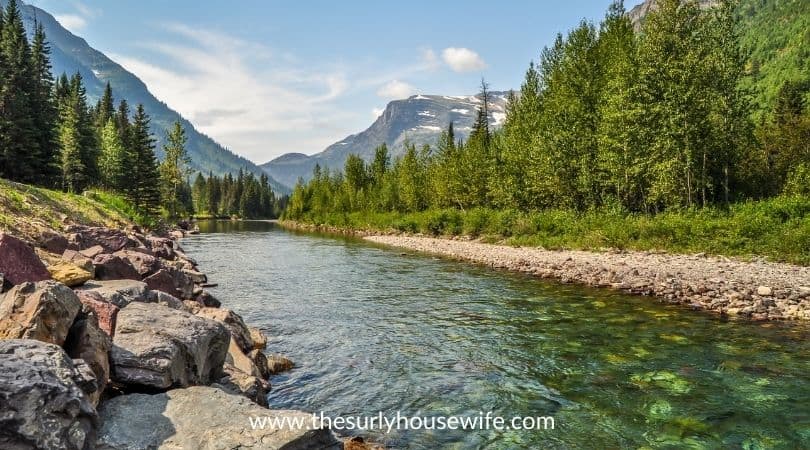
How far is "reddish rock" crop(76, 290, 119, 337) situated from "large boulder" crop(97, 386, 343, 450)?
5.65 feet

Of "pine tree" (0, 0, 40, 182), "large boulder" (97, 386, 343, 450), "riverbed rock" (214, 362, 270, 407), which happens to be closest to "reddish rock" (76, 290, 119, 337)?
"large boulder" (97, 386, 343, 450)

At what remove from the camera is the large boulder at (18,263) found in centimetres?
801

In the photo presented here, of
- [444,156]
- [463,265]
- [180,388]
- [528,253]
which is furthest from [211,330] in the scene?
[444,156]

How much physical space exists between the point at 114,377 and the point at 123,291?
164 inches

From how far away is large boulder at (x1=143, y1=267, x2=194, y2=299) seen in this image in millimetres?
13758

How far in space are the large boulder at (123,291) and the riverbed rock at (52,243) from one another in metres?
4.84

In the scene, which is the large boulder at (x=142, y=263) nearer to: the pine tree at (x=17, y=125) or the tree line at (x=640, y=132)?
the tree line at (x=640, y=132)

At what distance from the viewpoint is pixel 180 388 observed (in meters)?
6.53

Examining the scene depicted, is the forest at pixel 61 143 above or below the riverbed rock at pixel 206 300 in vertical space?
above

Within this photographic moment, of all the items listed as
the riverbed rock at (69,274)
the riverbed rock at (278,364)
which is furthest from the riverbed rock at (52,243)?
the riverbed rock at (278,364)

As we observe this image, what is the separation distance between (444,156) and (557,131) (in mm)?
32160

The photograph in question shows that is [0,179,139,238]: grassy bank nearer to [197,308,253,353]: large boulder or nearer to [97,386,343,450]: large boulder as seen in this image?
[197,308,253,353]: large boulder

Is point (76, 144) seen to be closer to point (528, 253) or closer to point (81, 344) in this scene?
point (528, 253)

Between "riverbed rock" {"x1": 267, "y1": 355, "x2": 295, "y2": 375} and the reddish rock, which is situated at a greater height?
the reddish rock
